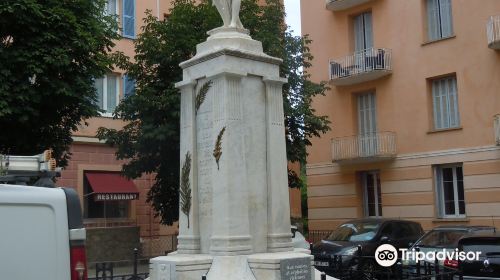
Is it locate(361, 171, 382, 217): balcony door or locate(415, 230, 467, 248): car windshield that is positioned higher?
locate(361, 171, 382, 217): balcony door

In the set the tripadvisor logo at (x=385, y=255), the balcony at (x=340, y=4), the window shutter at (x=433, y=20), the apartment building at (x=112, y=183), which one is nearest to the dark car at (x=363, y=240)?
the tripadvisor logo at (x=385, y=255)

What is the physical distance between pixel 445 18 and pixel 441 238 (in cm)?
1140

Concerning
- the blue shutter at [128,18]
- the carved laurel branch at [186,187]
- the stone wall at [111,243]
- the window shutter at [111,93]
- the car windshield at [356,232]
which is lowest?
the stone wall at [111,243]

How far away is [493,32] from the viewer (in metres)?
22.1

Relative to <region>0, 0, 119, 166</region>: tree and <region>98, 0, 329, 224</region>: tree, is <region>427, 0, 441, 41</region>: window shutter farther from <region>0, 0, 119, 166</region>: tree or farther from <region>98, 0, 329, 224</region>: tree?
<region>0, 0, 119, 166</region>: tree

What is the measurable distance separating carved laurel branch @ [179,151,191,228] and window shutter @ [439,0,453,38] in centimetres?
1639

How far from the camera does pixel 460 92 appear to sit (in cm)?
2355

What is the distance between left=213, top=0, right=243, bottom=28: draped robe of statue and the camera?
1159 cm

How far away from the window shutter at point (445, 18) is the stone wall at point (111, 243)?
14.3 meters

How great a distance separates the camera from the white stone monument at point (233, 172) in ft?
33.0

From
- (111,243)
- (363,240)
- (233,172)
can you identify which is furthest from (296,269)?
(111,243)

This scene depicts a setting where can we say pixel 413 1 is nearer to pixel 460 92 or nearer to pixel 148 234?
pixel 460 92

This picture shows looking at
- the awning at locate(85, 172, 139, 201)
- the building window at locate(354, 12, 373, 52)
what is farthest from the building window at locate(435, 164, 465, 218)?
the awning at locate(85, 172, 139, 201)

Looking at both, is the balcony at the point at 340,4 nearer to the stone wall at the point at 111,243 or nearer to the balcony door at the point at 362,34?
the balcony door at the point at 362,34
